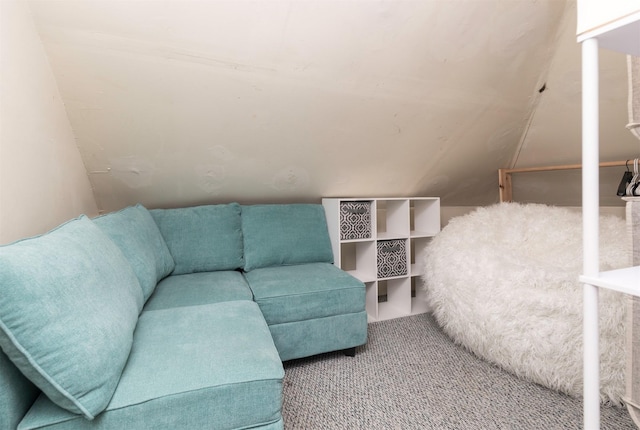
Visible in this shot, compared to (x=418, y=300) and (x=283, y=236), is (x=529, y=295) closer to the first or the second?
(x=418, y=300)

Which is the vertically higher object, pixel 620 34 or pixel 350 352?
pixel 620 34

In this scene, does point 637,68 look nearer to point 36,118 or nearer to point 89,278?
point 89,278

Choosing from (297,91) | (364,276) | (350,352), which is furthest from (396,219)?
(297,91)

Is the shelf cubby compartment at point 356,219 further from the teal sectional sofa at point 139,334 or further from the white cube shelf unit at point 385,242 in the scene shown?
the teal sectional sofa at point 139,334

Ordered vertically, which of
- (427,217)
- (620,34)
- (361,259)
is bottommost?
(361,259)

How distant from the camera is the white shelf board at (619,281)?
0.60m

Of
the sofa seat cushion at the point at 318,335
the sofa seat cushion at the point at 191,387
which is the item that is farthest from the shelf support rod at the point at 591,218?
the sofa seat cushion at the point at 318,335

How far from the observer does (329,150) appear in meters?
2.28

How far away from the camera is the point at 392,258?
2.45 m

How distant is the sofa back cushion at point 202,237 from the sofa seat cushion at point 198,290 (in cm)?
9

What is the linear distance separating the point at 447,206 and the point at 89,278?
3.02 m

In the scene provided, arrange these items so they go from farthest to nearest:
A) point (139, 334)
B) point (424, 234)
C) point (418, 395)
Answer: point (424, 234), point (418, 395), point (139, 334)

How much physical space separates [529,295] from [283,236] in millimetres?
1431

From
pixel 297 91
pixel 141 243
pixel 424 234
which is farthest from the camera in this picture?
pixel 424 234
